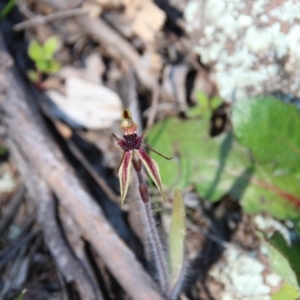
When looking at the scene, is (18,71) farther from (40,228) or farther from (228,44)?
(228,44)

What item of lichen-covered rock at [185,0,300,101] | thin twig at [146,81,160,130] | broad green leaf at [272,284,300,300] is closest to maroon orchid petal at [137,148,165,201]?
broad green leaf at [272,284,300,300]

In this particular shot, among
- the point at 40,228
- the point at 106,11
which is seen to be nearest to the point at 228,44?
the point at 106,11

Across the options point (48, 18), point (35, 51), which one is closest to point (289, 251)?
point (35, 51)

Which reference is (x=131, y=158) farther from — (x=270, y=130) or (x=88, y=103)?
(x=88, y=103)

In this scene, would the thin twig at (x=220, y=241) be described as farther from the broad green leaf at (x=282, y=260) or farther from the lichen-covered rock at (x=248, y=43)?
the lichen-covered rock at (x=248, y=43)

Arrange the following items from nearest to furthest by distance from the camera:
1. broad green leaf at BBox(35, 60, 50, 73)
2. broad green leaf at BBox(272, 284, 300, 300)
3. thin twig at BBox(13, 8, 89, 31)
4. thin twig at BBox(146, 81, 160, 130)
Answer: broad green leaf at BBox(272, 284, 300, 300), thin twig at BBox(146, 81, 160, 130), broad green leaf at BBox(35, 60, 50, 73), thin twig at BBox(13, 8, 89, 31)

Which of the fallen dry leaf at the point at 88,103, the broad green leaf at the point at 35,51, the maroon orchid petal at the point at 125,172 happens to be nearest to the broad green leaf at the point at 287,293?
the maroon orchid petal at the point at 125,172

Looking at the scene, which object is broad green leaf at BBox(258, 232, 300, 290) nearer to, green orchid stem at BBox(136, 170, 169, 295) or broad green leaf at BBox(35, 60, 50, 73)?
green orchid stem at BBox(136, 170, 169, 295)
